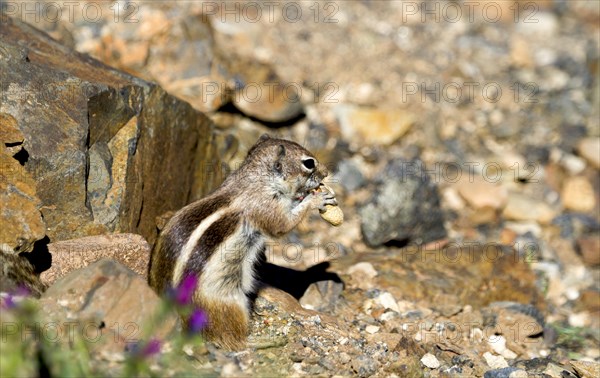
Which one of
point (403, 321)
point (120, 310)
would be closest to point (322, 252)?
point (403, 321)

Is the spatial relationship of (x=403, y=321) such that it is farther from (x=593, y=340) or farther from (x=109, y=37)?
(x=109, y=37)

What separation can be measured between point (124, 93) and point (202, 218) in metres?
1.79

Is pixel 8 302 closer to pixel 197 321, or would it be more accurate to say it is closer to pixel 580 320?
pixel 197 321

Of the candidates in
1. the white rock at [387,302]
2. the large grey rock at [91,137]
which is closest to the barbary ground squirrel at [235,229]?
the large grey rock at [91,137]

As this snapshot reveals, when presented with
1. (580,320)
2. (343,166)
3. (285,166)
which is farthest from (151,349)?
(343,166)

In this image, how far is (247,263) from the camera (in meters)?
6.00

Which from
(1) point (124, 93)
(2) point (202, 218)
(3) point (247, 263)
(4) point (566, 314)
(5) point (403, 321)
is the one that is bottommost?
(4) point (566, 314)

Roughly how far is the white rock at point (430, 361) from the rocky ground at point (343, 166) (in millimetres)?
19

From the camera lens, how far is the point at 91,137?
22.1 feet

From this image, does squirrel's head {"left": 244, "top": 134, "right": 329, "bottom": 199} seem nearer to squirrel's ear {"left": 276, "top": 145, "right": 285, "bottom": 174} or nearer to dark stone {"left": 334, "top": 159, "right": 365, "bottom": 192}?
squirrel's ear {"left": 276, "top": 145, "right": 285, "bottom": 174}

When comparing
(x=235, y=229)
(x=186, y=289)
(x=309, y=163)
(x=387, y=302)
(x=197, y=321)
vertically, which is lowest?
(x=387, y=302)

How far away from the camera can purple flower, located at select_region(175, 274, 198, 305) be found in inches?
209

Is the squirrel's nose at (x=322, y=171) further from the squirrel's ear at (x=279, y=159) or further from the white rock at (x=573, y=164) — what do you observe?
the white rock at (x=573, y=164)

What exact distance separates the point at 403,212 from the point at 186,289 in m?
4.76
